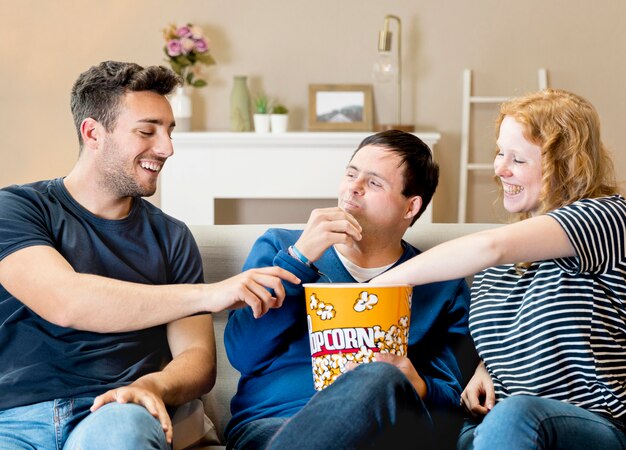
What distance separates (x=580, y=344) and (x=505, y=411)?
0.71 ft

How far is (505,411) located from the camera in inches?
52.8

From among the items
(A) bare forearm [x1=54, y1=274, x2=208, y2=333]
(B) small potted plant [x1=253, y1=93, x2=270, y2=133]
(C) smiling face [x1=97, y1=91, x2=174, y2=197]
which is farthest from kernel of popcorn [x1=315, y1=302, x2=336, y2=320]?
(B) small potted plant [x1=253, y1=93, x2=270, y2=133]

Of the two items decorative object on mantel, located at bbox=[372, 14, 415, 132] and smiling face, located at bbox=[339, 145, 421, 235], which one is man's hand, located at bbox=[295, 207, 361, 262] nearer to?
smiling face, located at bbox=[339, 145, 421, 235]

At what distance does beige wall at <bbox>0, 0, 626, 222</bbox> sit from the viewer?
4469 mm

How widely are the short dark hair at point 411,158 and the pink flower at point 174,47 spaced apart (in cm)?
264

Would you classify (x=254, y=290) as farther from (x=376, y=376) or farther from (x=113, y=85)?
(x=113, y=85)

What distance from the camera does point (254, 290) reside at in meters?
1.48

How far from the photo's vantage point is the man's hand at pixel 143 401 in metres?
1.41

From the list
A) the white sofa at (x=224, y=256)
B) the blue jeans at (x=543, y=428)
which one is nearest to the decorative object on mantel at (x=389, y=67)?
the white sofa at (x=224, y=256)

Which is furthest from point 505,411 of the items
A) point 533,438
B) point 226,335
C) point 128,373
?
point 128,373

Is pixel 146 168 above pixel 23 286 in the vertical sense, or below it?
above

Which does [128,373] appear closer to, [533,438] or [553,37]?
[533,438]

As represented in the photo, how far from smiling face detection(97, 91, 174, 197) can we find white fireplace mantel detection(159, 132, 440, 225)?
2426 millimetres

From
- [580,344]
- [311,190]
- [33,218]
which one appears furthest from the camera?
[311,190]
